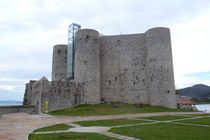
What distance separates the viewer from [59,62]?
45344mm

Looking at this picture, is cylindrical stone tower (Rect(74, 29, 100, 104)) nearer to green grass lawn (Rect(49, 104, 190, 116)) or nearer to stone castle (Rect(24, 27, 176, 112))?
stone castle (Rect(24, 27, 176, 112))

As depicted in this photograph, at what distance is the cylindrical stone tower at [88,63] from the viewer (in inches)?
1565

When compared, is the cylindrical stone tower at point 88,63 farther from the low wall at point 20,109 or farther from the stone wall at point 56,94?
the low wall at point 20,109

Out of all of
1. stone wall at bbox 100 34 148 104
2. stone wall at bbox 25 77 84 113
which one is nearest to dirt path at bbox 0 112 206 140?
stone wall at bbox 25 77 84 113

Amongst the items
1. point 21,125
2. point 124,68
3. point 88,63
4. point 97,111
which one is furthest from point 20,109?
point 124,68

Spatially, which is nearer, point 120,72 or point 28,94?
point 28,94

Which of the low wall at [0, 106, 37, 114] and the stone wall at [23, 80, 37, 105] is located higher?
the stone wall at [23, 80, 37, 105]

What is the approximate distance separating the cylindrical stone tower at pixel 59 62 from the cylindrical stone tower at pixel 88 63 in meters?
5.08

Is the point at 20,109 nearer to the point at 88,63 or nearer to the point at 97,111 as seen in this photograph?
the point at 97,111

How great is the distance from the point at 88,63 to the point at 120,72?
19.4ft

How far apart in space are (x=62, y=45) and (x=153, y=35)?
16851mm

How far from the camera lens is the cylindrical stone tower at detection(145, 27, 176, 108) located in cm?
3828

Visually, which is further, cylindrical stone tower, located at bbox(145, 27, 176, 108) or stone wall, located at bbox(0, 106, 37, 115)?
cylindrical stone tower, located at bbox(145, 27, 176, 108)

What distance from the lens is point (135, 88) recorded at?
135 feet
